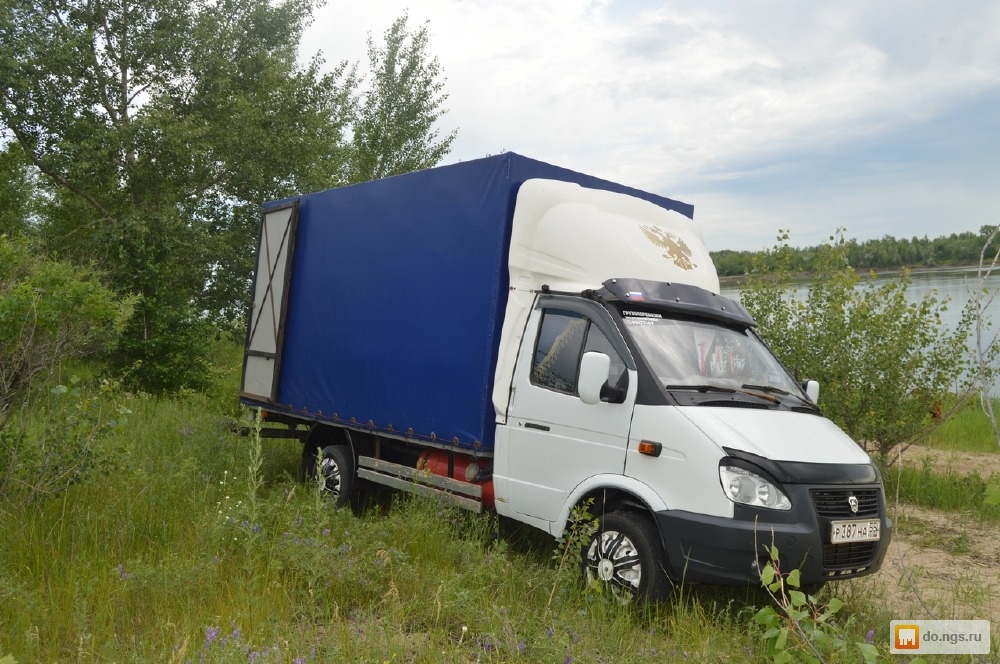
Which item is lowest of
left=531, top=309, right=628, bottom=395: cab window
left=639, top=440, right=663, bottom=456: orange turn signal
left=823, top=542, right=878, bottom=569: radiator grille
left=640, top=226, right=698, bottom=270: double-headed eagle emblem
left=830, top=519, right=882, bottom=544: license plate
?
left=823, top=542, right=878, bottom=569: radiator grille

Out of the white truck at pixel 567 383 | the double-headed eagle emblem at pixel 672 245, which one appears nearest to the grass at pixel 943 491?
the white truck at pixel 567 383

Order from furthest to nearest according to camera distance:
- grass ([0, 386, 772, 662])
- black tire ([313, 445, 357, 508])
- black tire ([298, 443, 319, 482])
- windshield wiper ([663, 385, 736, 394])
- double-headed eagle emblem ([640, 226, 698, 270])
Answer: black tire ([298, 443, 319, 482]) < black tire ([313, 445, 357, 508]) < double-headed eagle emblem ([640, 226, 698, 270]) < windshield wiper ([663, 385, 736, 394]) < grass ([0, 386, 772, 662])

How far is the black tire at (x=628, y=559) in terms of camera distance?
472 centimetres

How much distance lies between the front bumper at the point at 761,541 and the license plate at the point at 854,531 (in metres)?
0.04

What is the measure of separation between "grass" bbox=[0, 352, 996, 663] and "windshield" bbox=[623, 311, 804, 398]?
1.41 metres

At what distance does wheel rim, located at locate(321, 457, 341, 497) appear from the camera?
751 centimetres

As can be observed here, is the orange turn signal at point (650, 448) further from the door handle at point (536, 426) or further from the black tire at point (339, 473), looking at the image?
the black tire at point (339, 473)

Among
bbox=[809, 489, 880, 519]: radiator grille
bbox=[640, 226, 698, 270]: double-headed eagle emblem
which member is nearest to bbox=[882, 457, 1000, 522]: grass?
bbox=[640, 226, 698, 270]: double-headed eagle emblem

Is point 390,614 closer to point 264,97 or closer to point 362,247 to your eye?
point 362,247

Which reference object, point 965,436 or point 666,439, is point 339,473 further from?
point 965,436

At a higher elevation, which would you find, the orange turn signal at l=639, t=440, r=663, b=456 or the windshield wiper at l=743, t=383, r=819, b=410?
the windshield wiper at l=743, t=383, r=819, b=410

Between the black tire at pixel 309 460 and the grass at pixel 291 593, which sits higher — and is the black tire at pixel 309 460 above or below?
above

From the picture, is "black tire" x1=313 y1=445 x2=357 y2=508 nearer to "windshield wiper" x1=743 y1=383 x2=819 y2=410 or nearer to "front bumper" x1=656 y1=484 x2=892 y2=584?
"front bumper" x1=656 y1=484 x2=892 y2=584

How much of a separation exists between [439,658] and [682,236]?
4167mm
